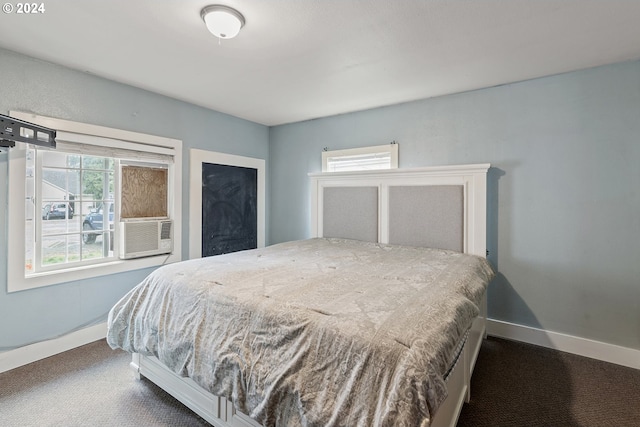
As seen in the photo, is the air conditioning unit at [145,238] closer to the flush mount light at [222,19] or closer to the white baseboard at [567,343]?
the flush mount light at [222,19]

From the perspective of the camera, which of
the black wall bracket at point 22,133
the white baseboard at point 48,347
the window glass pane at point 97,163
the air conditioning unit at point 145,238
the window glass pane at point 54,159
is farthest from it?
the air conditioning unit at point 145,238

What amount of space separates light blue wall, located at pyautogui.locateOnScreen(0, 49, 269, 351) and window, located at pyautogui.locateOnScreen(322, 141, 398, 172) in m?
1.68

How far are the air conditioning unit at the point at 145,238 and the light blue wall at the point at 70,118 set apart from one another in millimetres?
→ 200

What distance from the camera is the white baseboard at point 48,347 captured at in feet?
7.18

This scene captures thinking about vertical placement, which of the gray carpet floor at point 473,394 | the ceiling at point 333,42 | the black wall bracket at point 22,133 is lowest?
the gray carpet floor at point 473,394

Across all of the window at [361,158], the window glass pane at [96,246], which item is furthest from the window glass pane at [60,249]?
the window at [361,158]

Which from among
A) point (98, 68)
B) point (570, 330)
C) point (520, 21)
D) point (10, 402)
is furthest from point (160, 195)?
point (570, 330)

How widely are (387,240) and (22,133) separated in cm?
319

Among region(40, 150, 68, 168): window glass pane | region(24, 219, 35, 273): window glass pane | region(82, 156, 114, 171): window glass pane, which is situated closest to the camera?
region(24, 219, 35, 273): window glass pane

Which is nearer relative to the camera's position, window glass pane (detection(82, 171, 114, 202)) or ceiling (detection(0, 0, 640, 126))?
ceiling (detection(0, 0, 640, 126))

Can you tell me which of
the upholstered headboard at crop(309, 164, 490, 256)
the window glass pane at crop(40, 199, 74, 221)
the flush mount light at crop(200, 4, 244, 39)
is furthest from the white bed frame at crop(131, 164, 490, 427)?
the flush mount light at crop(200, 4, 244, 39)

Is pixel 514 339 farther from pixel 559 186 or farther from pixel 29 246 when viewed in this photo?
pixel 29 246

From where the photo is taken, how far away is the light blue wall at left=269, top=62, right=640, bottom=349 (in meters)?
2.32

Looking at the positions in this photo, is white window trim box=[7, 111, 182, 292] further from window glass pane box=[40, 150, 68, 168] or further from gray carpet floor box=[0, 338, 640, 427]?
gray carpet floor box=[0, 338, 640, 427]
